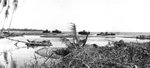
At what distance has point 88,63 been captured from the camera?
596 centimetres

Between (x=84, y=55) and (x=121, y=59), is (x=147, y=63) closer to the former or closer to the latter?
(x=121, y=59)

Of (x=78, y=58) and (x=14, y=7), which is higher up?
(x=14, y=7)

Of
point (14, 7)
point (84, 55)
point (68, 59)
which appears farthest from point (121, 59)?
point (14, 7)

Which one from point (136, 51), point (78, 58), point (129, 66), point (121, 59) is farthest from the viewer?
point (136, 51)

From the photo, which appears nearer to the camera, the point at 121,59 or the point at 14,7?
the point at 14,7

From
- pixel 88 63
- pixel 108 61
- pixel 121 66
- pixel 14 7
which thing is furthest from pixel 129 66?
pixel 14 7

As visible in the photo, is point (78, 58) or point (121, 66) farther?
point (78, 58)

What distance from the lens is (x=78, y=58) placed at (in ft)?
20.3

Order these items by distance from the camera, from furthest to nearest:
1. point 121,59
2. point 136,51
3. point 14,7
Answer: point 136,51 → point 121,59 → point 14,7

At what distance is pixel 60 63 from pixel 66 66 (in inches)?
20.1

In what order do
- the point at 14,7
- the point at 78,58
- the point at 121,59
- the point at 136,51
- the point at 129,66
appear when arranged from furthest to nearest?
the point at 136,51, the point at 121,59, the point at 78,58, the point at 129,66, the point at 14,7

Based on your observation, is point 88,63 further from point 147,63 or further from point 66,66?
point 147,63

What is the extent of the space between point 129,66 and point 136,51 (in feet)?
8.97

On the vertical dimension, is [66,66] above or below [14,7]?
below
